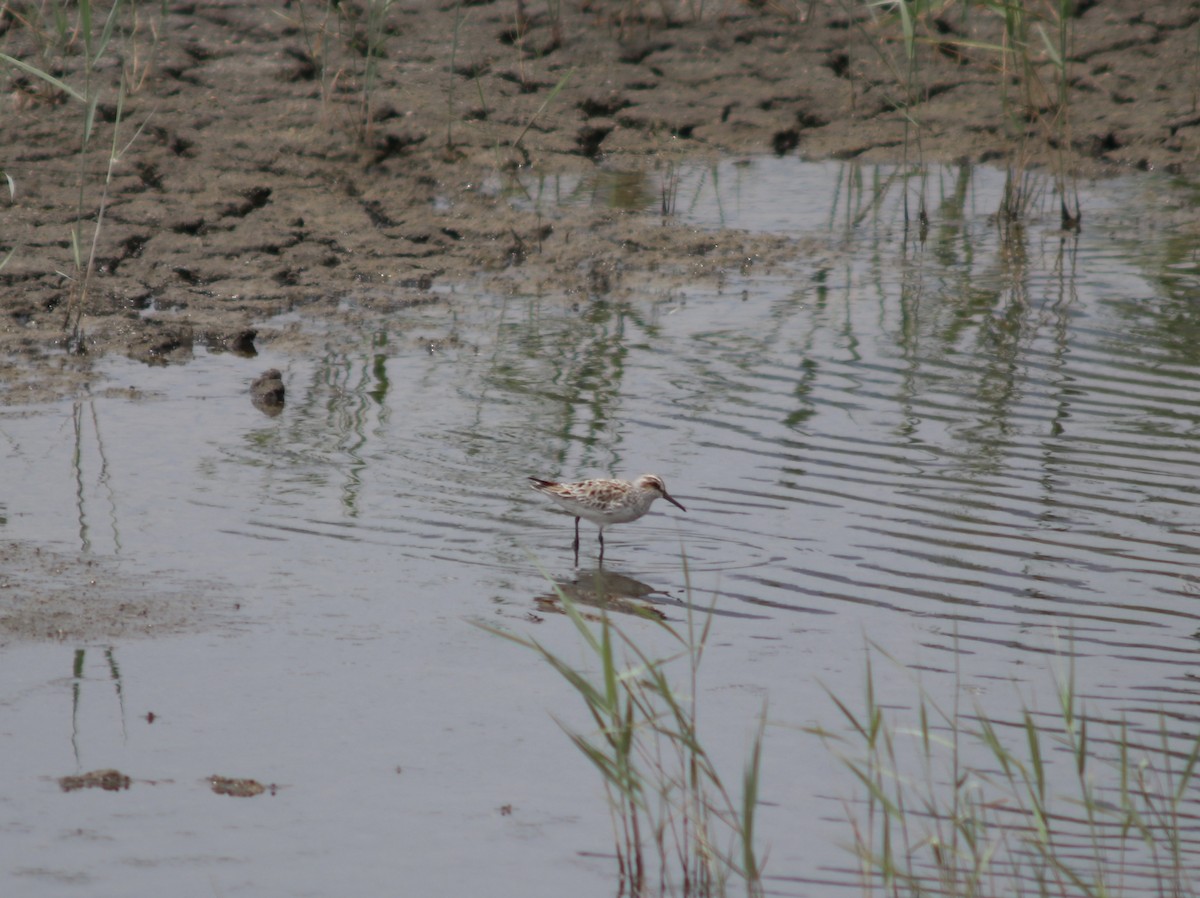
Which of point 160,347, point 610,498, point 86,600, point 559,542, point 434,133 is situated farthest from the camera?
point 434,133

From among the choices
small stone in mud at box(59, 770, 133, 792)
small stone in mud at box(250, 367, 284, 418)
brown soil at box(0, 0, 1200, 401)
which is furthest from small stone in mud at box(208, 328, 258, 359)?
small stone in mud at box(59, 770, 133, 792)

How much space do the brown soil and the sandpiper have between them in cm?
396

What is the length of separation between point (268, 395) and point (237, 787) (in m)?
5.03

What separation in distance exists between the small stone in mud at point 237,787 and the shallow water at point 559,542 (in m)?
0.06

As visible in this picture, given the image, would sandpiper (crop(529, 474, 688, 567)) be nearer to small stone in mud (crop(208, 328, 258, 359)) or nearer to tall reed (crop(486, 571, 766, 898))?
tall reed (crop(486, 571, 766, 898))

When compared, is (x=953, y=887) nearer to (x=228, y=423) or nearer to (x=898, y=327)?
(x=228, y=423)

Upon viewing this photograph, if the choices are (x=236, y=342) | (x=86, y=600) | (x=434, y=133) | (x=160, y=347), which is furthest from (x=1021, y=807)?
(x=434, y=133)

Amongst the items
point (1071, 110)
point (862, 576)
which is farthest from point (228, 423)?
point (1071, 110)

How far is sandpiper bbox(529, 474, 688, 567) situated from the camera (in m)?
8.60

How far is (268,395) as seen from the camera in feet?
35.5

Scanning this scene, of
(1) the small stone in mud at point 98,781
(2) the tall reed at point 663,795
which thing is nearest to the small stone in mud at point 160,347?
(1) the small stone in mud at point 98,781

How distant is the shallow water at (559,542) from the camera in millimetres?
5988

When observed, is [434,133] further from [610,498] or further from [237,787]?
[237,787]

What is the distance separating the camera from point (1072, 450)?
9.75 metres
